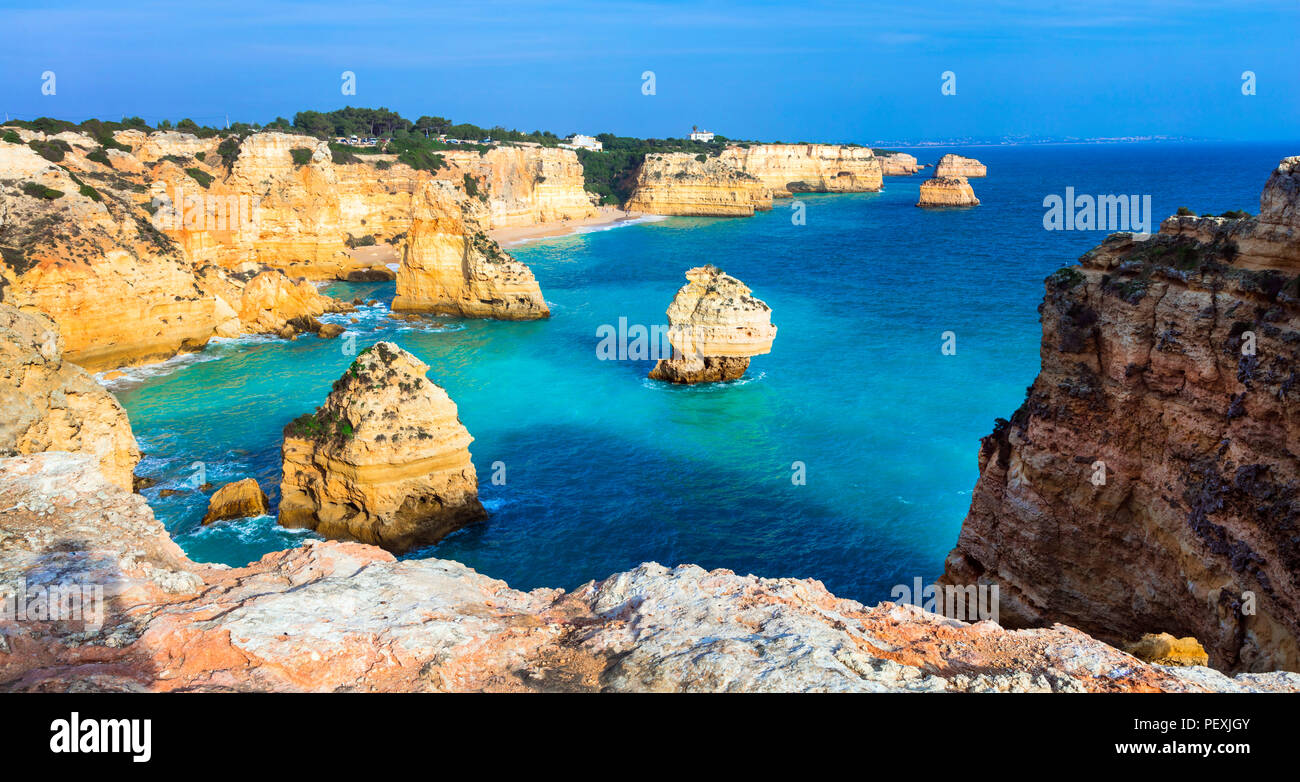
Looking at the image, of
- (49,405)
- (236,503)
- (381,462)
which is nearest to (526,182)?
(236,503)

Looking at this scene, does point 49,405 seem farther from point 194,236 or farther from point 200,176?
point 200,176

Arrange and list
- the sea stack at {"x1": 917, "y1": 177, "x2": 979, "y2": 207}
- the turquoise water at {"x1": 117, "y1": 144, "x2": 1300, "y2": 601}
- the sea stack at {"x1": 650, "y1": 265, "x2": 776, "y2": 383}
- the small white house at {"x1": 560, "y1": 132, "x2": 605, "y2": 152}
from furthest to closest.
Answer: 1. the small white house at {"x1": 560, "y1": 132, "x2": 605, "y2": 152}
2. the sea stack at {"x1": 917, "y1": 177, "x2": 979, "y2": 207}
3. the sea stack at {"x1": 650, "y1": 265, "x2": 776, "y2": 383}
4. the turquoise water at {"x1": 117, "y1": 144, "x2": 1300, "y2": 601}

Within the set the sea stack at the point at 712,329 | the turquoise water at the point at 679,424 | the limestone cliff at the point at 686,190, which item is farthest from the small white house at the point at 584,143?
the sea stack at the point at 712,329

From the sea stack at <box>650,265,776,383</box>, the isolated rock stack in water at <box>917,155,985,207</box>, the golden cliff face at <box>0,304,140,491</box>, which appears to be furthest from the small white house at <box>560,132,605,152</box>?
the golden cliff face at <box>0,304,140,491</box>

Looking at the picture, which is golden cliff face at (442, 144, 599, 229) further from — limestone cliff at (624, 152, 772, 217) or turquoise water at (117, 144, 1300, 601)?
turquoise water at (117, 144, 1300, 601)

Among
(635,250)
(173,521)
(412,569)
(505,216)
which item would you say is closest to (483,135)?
(505,216)

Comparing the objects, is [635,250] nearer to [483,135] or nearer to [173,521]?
[483,135]
